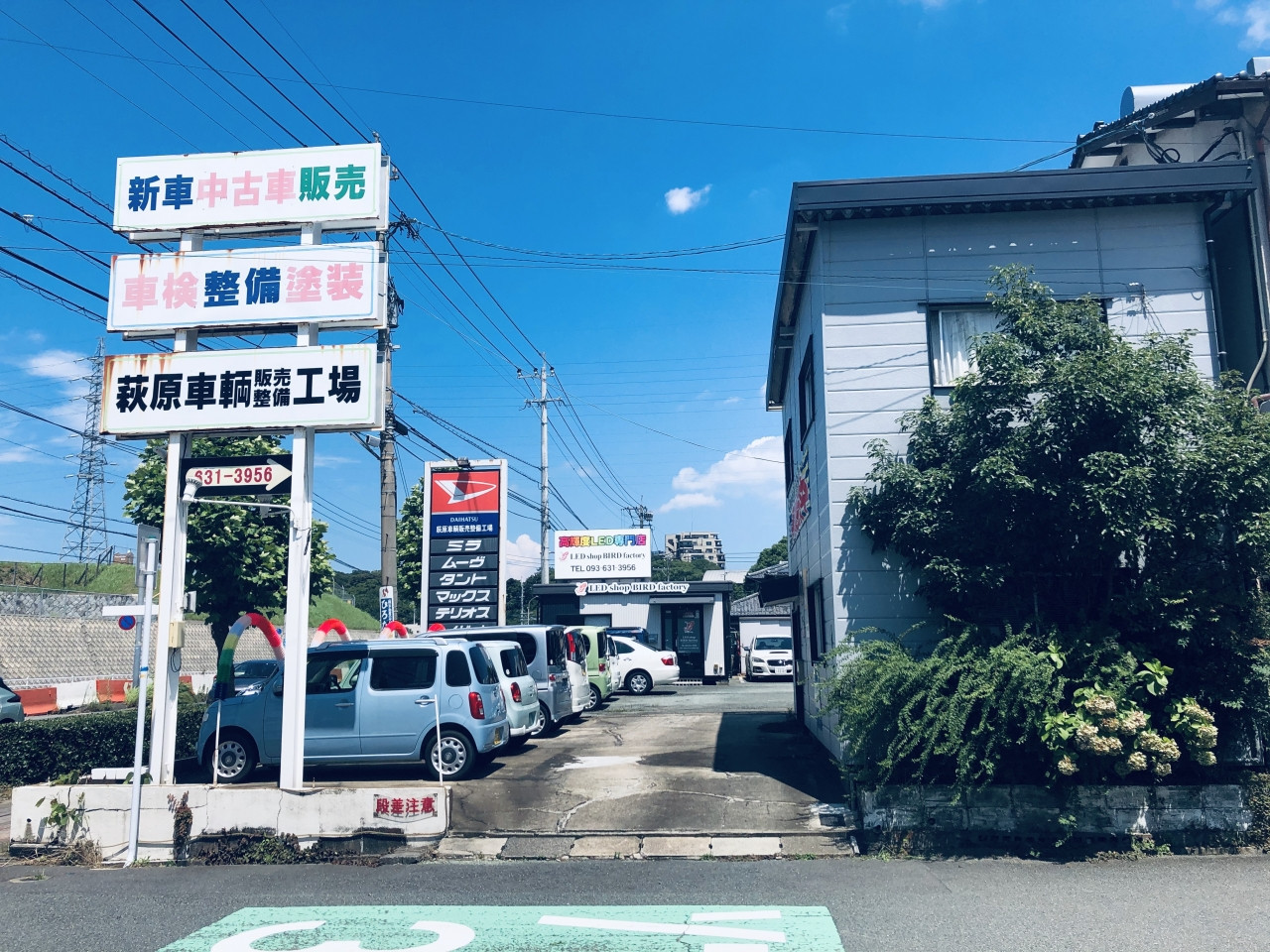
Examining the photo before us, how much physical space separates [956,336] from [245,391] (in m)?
8.50

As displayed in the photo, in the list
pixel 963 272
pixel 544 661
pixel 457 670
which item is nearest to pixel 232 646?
pixel 457 670

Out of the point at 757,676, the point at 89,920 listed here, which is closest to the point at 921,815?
the point at 89,920

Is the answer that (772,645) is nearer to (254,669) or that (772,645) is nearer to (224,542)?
(254,669)

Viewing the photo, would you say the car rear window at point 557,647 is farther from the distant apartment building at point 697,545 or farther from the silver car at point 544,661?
the distant apartment building at point 697,545

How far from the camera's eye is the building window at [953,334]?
38.1ft

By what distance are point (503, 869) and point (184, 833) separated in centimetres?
321

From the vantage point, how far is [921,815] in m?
8.42

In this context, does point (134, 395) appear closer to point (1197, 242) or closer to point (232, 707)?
point (232, 707)

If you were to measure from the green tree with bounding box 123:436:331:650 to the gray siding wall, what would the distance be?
14.2 meters

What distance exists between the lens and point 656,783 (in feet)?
35.6

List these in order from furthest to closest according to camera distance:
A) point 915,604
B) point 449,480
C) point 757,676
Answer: point 757,676 → point 449,480 → point 915,604

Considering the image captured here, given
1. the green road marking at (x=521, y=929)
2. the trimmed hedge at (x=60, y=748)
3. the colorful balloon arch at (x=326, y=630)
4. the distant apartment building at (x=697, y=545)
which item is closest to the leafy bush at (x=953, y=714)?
the green road marking at (x=521, y=929)

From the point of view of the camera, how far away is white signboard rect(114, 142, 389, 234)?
10.0 metres

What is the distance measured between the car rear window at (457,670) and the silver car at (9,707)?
13127 mm
